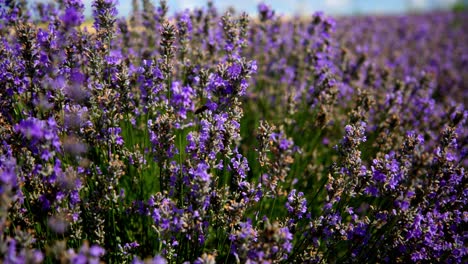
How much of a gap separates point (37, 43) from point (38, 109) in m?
0.50

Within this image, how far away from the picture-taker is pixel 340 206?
2.78m

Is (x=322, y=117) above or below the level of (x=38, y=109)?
above

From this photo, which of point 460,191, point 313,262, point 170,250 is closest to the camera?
point 170,250

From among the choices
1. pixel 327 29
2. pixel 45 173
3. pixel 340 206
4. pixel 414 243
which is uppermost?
pixel 327 29

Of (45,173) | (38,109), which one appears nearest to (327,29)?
(38,109)

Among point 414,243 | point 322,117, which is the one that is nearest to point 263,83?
point 322,117

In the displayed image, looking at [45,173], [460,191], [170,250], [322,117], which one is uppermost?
[322,117]

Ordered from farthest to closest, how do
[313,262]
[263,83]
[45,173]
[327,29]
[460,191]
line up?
[263,83], [327,29], [460,191], [313,262], [45,173]

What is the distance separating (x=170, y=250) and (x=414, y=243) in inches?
66.0

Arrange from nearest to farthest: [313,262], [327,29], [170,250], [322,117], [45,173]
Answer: [45,173]
[170,250]
[313,262]
[322,117]
[327,29]

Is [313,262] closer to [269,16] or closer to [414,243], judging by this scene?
[414,243]

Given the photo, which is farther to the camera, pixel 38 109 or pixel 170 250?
pixel 38 109

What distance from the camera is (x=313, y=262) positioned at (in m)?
2.60

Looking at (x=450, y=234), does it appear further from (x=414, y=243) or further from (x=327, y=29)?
(x=327, y=29)
